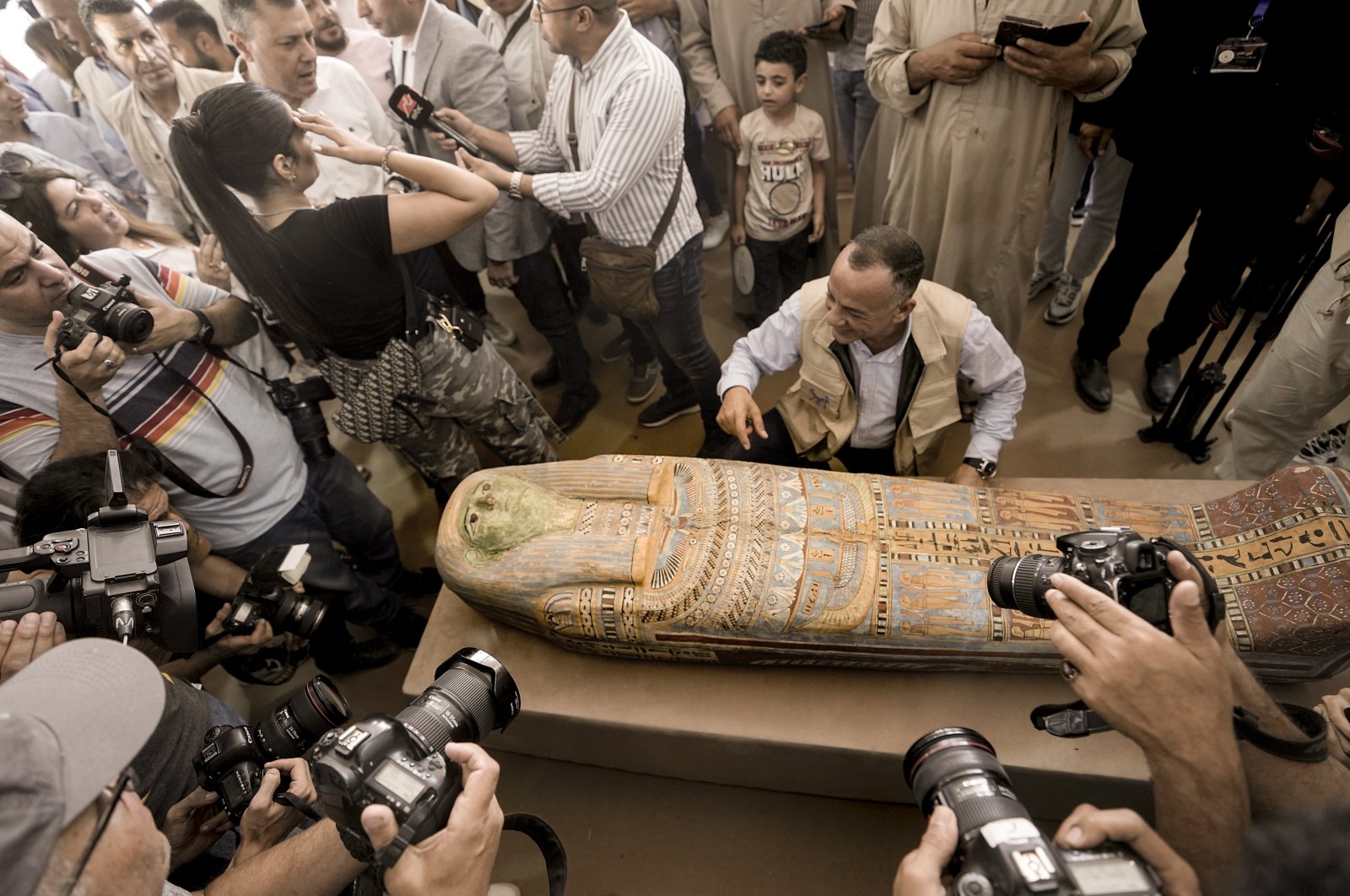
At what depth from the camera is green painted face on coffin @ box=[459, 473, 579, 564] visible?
2.22 meters

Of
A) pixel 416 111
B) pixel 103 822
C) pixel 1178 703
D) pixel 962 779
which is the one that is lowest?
pixel 962 779

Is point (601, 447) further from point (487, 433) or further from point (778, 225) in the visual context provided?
point (778, 225)

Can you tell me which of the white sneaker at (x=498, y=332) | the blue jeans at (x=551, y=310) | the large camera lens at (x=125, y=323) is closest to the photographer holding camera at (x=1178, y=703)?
the large camera lens at (x=125, y=323)

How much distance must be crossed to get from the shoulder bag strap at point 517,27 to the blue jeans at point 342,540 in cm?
188

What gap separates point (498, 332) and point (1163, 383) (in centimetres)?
357

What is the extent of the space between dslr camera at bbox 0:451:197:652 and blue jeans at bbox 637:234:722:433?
199 centimetres

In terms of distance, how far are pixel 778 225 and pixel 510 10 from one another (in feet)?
4.99

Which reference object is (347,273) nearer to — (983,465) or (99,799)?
(99,799)

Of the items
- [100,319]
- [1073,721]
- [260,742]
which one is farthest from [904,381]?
[100,319]

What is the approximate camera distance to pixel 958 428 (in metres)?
3.48

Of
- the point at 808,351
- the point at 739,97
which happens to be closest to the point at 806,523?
the point at 808,351

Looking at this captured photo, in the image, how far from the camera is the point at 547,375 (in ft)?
13.3

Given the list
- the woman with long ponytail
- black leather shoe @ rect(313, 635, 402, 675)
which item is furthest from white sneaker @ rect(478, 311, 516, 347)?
black leather shoe @ rect(313, 635, 402, 675)

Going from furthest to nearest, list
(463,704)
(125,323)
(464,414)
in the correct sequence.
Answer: (464,414)
(125,323)
(463,704)
